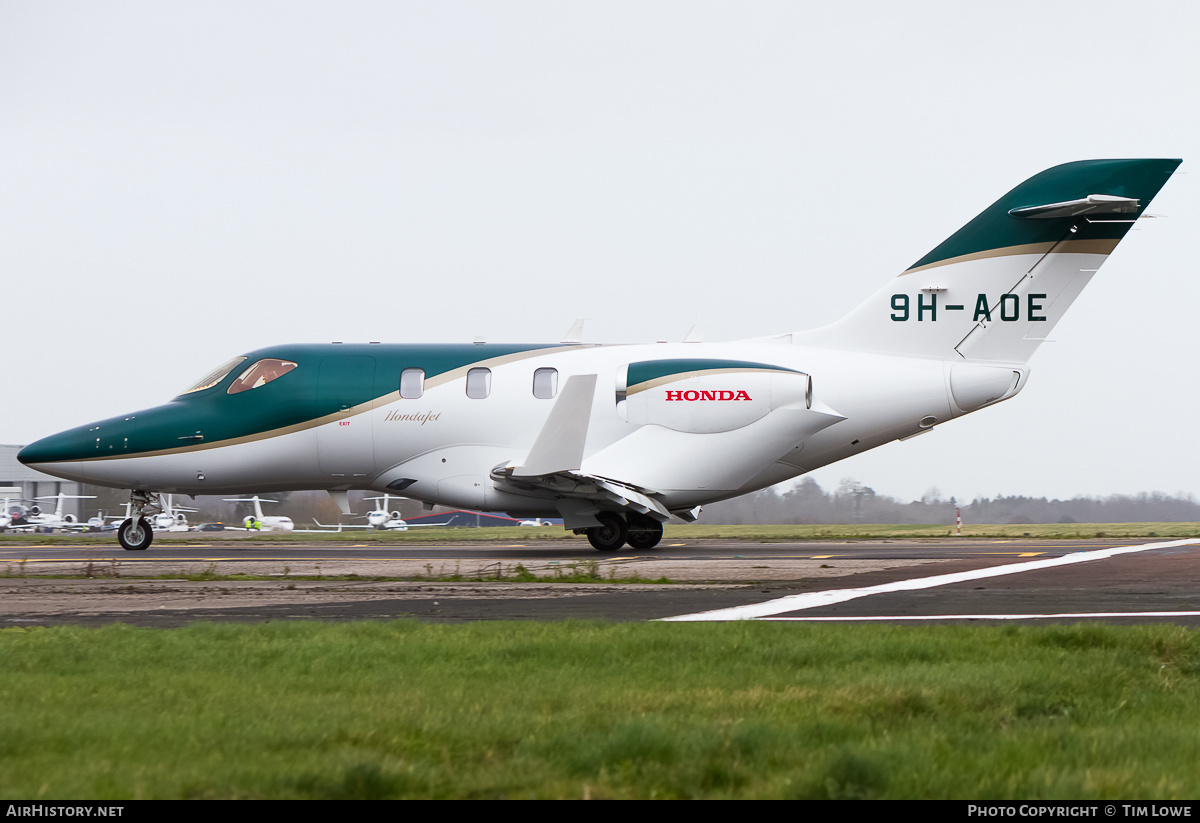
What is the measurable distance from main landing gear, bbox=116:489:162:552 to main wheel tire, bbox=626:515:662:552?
10.3 meters

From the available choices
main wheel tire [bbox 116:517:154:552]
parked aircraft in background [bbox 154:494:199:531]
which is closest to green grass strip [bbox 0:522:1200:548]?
main wheel tire [bbox 116:517:154:552]

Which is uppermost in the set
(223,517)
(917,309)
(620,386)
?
(917,309)

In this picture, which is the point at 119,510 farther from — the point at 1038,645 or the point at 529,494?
the point at 1038,645

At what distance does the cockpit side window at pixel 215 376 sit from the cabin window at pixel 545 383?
255 inches

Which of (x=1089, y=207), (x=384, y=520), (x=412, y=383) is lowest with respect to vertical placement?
(x=384, y=520)

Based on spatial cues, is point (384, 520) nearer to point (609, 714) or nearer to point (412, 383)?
point (412, 383)

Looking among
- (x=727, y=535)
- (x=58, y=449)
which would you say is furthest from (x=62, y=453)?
(x=727, y=535)

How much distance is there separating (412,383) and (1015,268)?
12.5m

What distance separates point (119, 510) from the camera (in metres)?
70.2

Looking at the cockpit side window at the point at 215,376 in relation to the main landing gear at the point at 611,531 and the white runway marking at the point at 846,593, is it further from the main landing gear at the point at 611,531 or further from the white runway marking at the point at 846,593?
the white runway marking at the point at 846,593

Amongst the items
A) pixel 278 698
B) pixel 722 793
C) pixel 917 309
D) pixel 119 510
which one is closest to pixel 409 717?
pixel 278 698

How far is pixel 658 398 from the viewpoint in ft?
72.0

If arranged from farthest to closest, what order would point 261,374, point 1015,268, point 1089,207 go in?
point 261,374 → point 1015,268 → point 1089,207

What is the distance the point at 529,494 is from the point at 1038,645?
594 inches
